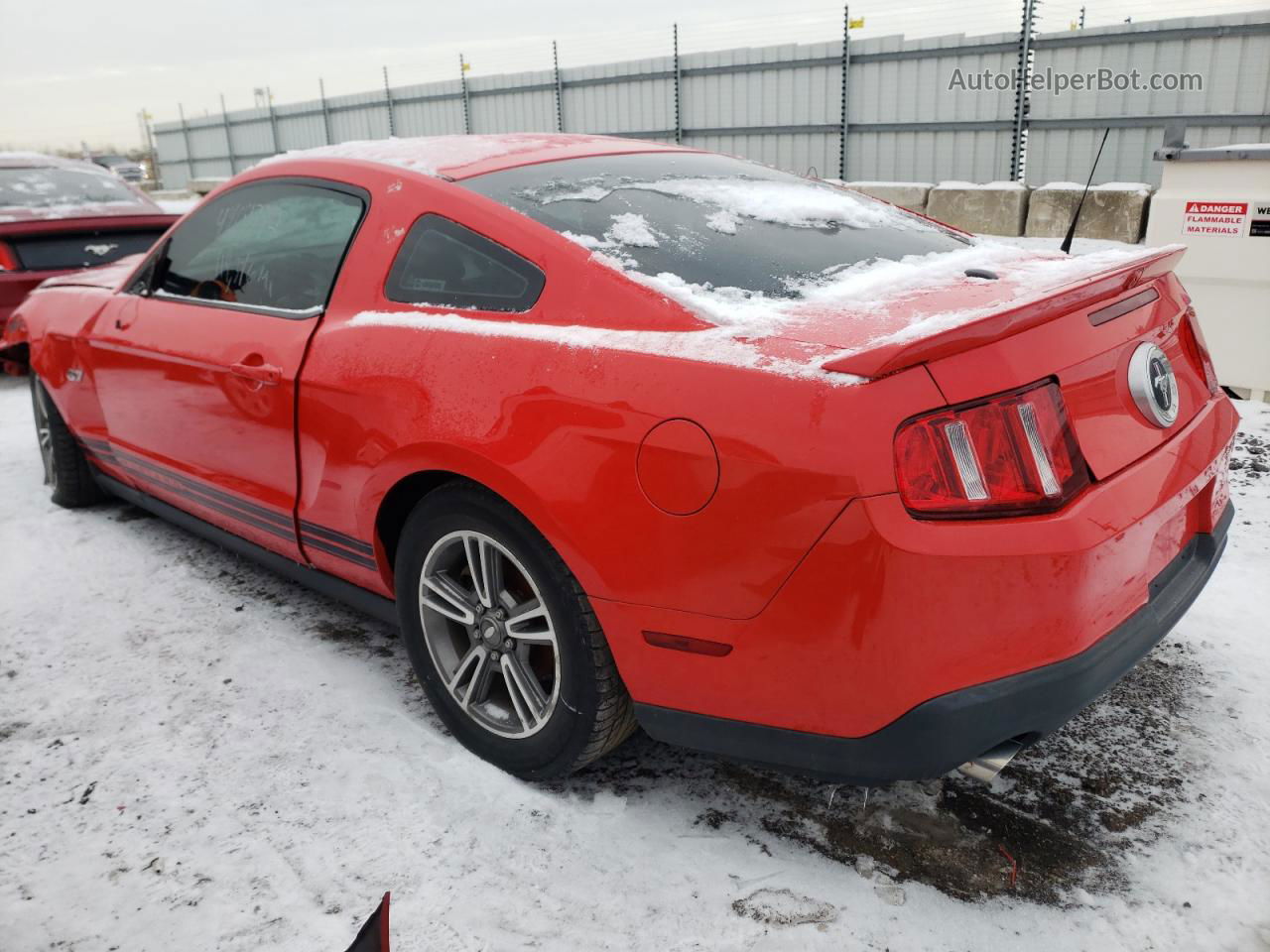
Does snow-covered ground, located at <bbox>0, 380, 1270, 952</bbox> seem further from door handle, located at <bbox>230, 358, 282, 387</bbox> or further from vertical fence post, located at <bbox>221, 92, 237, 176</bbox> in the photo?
vertical fence post, located at <bbox>221, 92, 237, 176</bbox>

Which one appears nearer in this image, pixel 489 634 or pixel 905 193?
pixel 489 634

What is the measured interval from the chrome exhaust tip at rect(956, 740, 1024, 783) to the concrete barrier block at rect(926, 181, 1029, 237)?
10.0m

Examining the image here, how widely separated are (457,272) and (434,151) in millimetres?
604

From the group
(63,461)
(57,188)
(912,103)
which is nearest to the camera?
(63,461)

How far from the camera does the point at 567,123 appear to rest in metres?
18.3

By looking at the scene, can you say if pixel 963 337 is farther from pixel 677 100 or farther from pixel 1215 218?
pixel 677 100

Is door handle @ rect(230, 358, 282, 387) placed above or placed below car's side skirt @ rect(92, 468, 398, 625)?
above

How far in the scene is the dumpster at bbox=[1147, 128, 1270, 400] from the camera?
5.09 metres

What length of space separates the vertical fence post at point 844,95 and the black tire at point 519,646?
44.3 feet

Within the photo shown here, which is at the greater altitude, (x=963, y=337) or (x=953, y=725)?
(x=963, y=337)

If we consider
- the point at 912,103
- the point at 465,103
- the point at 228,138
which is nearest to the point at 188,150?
the point at 228,138

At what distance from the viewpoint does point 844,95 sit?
1455 cm

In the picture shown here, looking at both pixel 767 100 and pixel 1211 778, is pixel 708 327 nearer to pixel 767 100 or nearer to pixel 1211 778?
pixel 1211 778

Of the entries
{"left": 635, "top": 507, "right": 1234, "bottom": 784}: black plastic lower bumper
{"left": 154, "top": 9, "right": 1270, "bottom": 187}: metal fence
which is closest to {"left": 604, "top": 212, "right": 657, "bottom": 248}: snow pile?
{"left": 635, "top": 507, "right": 1234, "bottom": 784}: black plastic lower bumper
